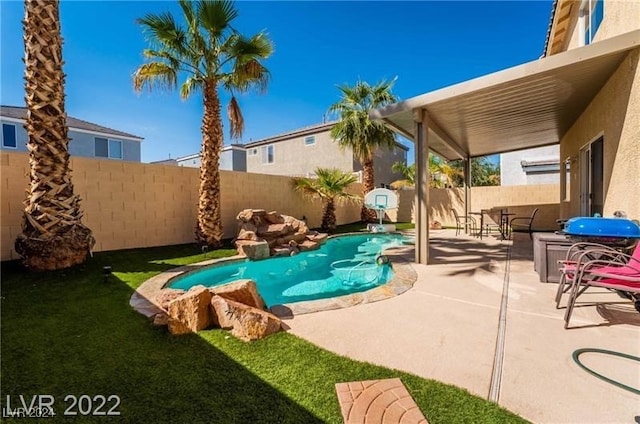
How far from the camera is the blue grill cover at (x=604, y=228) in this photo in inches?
190

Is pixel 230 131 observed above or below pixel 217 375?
above

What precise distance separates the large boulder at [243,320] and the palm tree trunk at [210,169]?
6.51 metres

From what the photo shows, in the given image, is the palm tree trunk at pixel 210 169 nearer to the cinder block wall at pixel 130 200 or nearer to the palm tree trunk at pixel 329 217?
the cinder block wall at pixel 130 200

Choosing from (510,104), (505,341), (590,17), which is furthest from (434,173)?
(505,341)

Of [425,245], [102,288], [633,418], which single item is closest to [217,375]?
[633,418]

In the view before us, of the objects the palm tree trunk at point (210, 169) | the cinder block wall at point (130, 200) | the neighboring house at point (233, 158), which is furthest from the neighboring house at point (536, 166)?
the neighboring house at point (233, 158)

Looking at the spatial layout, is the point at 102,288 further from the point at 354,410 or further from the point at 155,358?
the point at 354,410

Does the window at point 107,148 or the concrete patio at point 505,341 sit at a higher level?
the window at point 107,148

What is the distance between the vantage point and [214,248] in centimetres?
1032

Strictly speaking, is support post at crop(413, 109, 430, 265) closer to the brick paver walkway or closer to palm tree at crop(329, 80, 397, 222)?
the brick paver walkway

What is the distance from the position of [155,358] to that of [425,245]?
6.31m

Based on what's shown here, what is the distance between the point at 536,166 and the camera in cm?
2048

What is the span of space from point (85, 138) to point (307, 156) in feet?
50.9

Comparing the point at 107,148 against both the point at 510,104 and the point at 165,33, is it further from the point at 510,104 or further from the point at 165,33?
the point at 510,104
